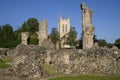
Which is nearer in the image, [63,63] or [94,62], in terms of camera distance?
[94,62]

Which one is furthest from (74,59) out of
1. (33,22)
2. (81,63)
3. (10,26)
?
(33,22)

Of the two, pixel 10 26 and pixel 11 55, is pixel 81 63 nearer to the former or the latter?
pixel 11 55

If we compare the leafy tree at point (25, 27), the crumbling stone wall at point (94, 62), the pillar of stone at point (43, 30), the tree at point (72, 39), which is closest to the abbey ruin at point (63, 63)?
the crumbling stone wall at point (94, 62)

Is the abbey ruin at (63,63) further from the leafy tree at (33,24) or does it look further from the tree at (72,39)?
the tree at (72,39)

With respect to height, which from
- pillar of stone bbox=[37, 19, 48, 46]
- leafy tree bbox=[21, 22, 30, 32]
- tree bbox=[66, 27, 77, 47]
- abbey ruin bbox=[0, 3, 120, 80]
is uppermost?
leafy tree bbox=[21, 22, 30, 32]

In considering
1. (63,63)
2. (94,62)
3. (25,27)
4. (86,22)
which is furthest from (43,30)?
(25,27)

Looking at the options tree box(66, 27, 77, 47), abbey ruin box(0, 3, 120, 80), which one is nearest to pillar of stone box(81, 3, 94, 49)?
abbey ruin box(0, 3, 120, 80)

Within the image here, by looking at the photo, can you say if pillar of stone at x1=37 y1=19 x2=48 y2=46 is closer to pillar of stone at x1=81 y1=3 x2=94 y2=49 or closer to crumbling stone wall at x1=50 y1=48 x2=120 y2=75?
pillar of stone at x1=81 y1=3 x2=94 y2=49

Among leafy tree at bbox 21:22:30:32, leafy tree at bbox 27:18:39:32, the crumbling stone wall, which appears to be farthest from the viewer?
leafy tree at bbox 27:18:39:32

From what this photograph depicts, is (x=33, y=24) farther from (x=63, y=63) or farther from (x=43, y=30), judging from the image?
(x=63, y=63)

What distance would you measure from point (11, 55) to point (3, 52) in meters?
6.06

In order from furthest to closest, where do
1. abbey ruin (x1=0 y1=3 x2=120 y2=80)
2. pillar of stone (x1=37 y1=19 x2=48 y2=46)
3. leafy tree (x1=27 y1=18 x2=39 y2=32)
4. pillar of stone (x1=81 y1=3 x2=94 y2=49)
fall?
leafy tree (x1=27 y1=18 x2=39 y2=32) < pillar of stone (x1=37 y1=19 x2=48 y2=46) < pillar of stone (x1=81 y1=3 x2=94 y2=49) < abbey ruin (x1=0 y1=3 x2=120 y2=80)

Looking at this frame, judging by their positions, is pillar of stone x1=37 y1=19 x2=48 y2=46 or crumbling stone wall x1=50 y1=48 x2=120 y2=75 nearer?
crumbling stone wall x1=50 y1=48 x2=120 y2=75

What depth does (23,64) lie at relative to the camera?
16.7m
